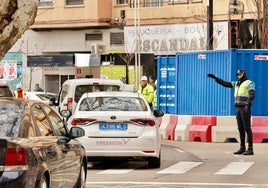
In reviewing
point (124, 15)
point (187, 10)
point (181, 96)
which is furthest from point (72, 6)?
point (181, 96)

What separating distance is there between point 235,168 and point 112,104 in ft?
8.36

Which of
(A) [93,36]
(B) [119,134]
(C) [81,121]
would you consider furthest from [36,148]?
(A) [93,36]

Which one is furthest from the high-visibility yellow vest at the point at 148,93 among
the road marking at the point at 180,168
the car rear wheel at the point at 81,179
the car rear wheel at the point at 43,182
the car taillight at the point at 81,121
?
the car rear wheel at the point at 43,182

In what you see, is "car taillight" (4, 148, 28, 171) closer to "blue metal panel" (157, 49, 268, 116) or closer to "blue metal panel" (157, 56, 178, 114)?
"blue metal panel" (157, 49, 268, 116)

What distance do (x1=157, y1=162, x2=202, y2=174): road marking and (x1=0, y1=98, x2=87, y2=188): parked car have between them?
437 centimetres

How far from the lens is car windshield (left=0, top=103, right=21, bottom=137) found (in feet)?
29.0

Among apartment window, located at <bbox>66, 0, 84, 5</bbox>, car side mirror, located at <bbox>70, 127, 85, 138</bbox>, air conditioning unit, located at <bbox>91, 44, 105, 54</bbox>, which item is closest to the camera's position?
car side mirror, located at <bbox>70, 127, 85, 138</bbox>

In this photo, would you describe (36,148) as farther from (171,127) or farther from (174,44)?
(174,44)

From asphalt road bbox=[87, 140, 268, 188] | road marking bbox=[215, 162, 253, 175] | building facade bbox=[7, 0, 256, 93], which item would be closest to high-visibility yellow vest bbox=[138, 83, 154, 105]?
asphalt road bbox=[87, 140, 268, 188]

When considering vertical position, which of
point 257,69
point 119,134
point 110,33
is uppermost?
point 110,33

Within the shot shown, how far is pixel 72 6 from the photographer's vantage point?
44.1 meters

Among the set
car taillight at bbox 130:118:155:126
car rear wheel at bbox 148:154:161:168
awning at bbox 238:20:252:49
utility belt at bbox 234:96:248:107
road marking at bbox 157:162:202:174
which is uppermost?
awning at bbox 238:20:252:49

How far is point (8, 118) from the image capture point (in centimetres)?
910

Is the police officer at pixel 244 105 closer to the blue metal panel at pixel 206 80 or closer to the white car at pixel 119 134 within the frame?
the blue metal panel at pixel 206 80
